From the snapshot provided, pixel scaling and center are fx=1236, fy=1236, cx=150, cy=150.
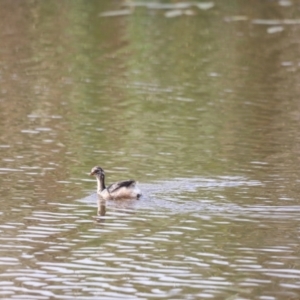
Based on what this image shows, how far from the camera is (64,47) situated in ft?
111

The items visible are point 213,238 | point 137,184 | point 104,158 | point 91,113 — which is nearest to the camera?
point 213,238

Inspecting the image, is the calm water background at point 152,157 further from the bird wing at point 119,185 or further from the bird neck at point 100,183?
the bird neck at point 100,183

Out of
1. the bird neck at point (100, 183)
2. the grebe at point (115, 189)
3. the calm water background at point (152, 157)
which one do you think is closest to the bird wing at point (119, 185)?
the grebe at point (115, 189)

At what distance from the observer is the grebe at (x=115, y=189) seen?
667 inches

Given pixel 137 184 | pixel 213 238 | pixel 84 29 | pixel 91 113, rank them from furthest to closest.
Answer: pixel 84 29 → pixel 91 113 → pixel 137 184 → pixel 213 238

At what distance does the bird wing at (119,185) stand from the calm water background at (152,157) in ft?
0.84

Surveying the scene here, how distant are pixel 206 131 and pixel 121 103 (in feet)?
11.3

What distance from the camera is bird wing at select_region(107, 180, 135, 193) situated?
16906 mm

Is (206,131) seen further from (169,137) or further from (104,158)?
(104,158)

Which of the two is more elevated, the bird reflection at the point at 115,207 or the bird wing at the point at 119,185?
the bird wing at the point at 119,185

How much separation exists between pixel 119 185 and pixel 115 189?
0.21 meters

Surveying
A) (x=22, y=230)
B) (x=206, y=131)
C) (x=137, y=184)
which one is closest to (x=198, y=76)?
(x=206, y=131)

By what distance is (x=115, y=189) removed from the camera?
17.3 metres

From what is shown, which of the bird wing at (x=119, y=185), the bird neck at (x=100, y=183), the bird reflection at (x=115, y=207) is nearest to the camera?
the bird reflection at (x=115, y=207)
